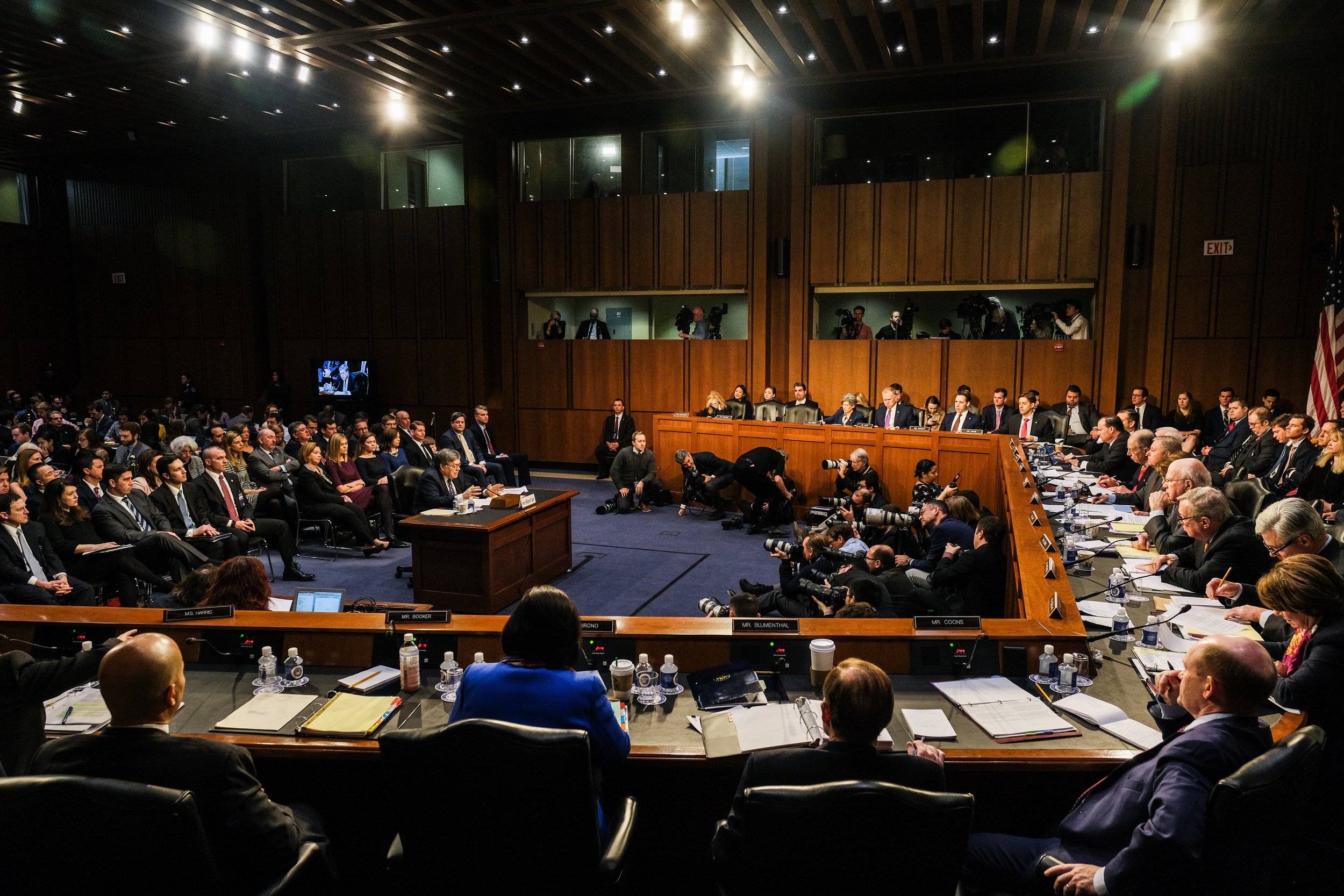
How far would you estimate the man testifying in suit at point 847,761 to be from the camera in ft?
6.70

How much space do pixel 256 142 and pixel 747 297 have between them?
29.2ft

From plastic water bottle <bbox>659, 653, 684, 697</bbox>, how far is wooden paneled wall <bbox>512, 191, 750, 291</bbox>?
9684 millimetres

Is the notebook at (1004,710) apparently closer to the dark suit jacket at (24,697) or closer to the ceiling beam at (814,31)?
the dark suit jacket at (24,697)

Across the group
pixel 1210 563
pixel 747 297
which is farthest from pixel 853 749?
pixel 747 297

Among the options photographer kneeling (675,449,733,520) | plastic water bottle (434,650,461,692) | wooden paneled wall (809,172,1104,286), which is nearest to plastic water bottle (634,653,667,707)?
plastic water bottle (434,650,461,692)

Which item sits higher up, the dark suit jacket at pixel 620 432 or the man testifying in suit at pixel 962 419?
the man testifying in suit at pixel 962 419

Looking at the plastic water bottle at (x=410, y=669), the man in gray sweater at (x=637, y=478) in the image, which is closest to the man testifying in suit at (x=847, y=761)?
the plastic water bottle at (x=410, y=669)

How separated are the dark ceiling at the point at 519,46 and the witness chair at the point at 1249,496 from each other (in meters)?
4.69

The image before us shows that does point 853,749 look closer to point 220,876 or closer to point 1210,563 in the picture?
point 220,876

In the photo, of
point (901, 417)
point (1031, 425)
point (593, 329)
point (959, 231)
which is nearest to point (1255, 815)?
point (901, 417)

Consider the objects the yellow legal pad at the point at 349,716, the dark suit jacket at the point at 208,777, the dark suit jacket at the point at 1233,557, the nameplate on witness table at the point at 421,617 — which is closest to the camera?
the dark suit jacket at the point at 208,777

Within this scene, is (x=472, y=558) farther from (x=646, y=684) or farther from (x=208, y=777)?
(x=208, y=777)

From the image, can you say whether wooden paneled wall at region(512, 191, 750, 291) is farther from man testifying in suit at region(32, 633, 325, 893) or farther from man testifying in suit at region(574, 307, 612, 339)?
man testifying in suit at region(32, 633, 325, 893)

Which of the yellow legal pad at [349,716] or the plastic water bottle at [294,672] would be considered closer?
the yellow legal pad at [349,716]
